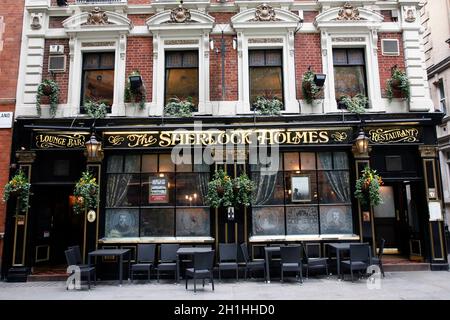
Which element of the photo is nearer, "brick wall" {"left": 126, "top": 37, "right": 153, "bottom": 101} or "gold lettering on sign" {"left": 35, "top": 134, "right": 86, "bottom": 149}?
"gold lettering on sign" {"left": 35, "top": 134, "right": 86, "bottom": 149}

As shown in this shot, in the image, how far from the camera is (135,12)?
12828mm

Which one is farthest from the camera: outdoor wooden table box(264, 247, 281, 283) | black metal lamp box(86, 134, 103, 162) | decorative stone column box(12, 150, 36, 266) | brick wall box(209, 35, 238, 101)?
brick wall box(209, 35, 238, 101)

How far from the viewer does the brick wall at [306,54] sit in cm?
1249

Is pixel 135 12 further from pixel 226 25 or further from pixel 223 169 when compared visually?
pixel 223 169

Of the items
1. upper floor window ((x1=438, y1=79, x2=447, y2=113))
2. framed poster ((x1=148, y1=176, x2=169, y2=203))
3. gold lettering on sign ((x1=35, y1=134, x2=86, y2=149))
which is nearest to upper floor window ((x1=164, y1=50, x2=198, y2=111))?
framed poster ((x1=148, y1=176, x2=169, y2=203))

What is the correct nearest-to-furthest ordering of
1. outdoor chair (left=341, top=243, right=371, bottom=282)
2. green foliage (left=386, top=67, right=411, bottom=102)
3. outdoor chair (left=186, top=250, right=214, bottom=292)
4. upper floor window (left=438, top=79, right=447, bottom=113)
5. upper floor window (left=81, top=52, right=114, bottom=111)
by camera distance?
outdoor chair (left=186, top=250, right=214, bottom=292), outdoor chair (left=341, top=243, right=371, bottom=282), green foliage (left=386, top=67, right=411, bottom=102), upper floor window (left=81, top=52, right=114, bottom=111), upper floor window (left=438, top=79, right=447, bottom=113)

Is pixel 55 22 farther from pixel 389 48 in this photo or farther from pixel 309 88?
pixel 389 48

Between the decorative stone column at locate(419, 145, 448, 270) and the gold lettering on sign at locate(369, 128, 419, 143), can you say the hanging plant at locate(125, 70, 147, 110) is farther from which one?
the decorative stone column at locate(419, 145, 448, 270)

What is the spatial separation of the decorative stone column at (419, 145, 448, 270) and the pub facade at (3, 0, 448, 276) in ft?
0.12

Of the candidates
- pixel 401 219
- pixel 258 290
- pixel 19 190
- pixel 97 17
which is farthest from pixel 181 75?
pixel 401 219

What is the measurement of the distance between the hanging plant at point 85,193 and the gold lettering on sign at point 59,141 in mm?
1155

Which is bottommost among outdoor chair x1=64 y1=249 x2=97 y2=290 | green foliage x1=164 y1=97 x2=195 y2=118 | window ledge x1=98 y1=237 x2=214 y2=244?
outdoor chair x1=64 y1=249 x2=97 y2=290

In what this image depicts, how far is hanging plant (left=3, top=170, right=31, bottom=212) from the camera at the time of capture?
11.2 m

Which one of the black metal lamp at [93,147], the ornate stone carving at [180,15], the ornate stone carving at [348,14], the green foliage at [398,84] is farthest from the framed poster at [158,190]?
the ornate stone carving at [348,14]
